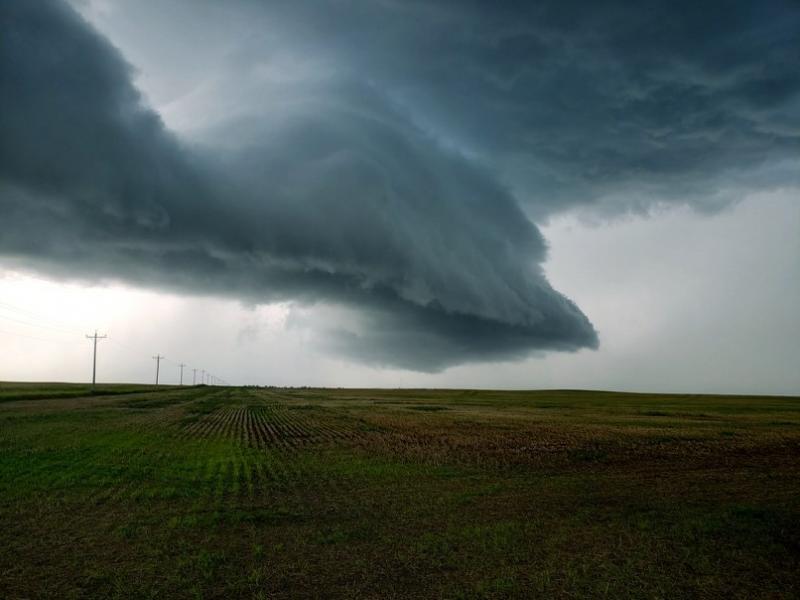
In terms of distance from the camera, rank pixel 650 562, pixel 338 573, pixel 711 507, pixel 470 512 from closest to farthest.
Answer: pixel 338 573 → pixel 650 562 → pixel 470 512 → pixel 711 507

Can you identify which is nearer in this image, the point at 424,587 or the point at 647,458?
the point at 424,587


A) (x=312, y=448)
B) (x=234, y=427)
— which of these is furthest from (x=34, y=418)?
(x=312, y=448)

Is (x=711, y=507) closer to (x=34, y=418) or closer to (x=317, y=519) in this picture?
(x=317, y=519)

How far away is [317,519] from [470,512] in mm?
5580

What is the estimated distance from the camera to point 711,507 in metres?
22.5

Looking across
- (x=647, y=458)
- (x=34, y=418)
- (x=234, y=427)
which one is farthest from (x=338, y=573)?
(x=34, y=418)

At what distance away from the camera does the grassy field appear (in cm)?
1380

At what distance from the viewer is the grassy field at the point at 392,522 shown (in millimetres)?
13805

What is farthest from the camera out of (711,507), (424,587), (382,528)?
(711,507)

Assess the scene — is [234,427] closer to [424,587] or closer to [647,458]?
[647,458]

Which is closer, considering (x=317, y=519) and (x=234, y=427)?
(x=317, y=519)

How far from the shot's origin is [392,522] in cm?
1931

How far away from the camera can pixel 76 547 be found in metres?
15.9

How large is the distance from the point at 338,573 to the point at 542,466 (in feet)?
68.6
